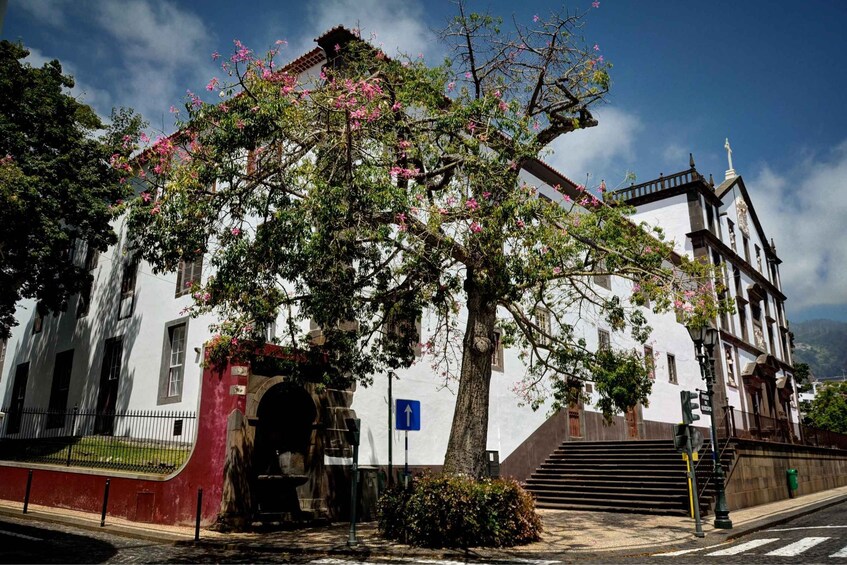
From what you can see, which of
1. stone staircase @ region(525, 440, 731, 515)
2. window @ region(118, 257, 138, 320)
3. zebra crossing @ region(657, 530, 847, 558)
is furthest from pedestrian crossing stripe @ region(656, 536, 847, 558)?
window @ region(118, 257, 138, 320)

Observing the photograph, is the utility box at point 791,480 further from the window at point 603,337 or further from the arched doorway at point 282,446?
the arched doorway at point 282,446

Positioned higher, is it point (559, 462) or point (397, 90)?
point (397, 90)

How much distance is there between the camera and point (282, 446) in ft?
48.3

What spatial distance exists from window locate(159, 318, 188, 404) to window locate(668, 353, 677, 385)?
22.4m

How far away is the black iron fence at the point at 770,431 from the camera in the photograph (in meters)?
20.5

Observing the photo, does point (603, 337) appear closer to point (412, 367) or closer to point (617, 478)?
point (617, 478)

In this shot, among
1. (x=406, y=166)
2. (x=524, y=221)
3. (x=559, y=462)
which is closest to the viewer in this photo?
(x=524, y=221)

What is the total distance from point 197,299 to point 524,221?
6368 mm

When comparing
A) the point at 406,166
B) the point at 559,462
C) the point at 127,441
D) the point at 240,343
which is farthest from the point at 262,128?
the point at 559,462

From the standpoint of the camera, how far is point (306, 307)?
11.8 metres

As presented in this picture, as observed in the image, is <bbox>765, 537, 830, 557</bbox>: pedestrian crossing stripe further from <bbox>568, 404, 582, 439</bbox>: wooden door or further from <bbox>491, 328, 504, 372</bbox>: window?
<bbox>568, 404, 582, 439</bbox>: wooden door

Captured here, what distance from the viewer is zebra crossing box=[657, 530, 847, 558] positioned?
10336 mm

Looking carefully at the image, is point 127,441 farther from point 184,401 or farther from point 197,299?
point 197,299

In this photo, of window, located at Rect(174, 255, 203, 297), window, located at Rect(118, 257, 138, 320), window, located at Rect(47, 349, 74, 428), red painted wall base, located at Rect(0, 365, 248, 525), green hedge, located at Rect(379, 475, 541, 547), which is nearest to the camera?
green hedge, located at Rect(379, 475, 541, 547)
